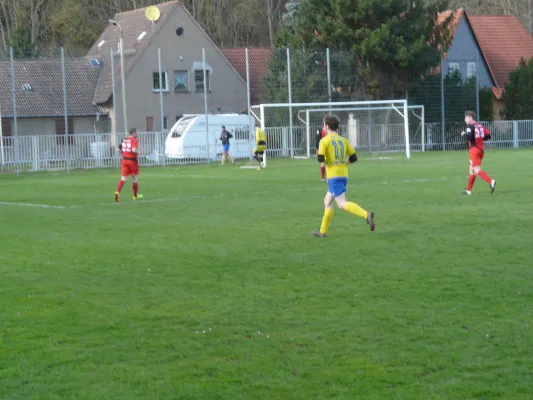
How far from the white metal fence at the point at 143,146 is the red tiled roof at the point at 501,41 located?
14.5 meters

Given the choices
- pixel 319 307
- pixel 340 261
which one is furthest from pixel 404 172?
pixel 319 307

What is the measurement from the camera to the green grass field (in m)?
6.27

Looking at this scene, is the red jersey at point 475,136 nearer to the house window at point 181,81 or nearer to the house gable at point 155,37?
the house gable at point 155,37

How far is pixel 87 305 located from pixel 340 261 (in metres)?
3.45

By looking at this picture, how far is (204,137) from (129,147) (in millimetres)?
20468

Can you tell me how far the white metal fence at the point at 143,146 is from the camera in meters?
36.8

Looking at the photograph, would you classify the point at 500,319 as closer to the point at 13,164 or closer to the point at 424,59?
the point at 13,164

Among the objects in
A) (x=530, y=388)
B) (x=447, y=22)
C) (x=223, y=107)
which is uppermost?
(x=447, y=22)

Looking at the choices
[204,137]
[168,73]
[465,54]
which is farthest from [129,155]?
[465,54]

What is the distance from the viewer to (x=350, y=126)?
44531mm

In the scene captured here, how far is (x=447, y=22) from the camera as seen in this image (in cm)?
4988

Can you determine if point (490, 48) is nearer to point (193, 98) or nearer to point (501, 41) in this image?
point (501, 41)

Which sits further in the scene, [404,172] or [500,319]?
[404,172]

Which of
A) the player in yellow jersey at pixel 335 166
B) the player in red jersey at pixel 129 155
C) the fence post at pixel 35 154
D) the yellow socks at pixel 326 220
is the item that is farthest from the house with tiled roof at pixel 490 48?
the yellow socks at pixel 326 220
